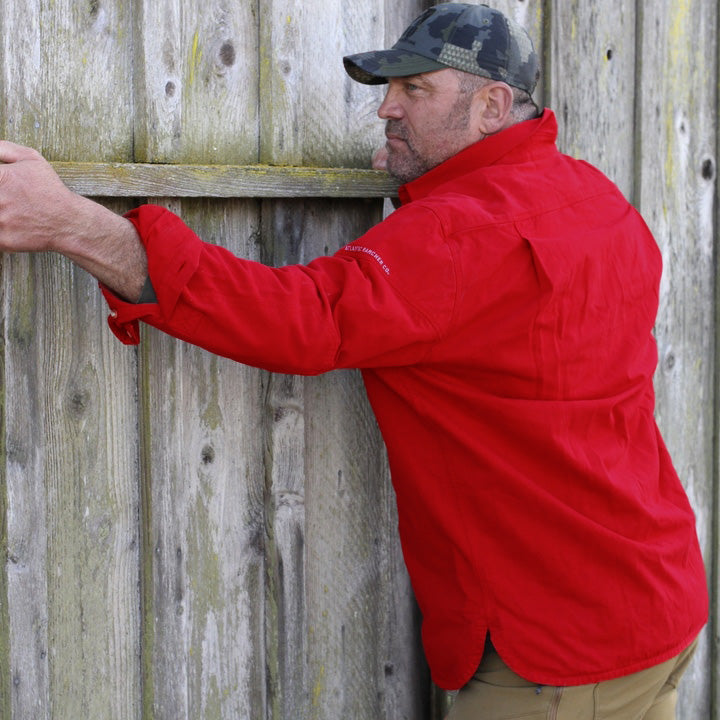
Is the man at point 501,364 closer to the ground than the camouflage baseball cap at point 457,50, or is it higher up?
closer to the ground

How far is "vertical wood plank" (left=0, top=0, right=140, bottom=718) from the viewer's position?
1.86 metres

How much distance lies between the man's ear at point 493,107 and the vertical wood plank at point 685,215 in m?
0.85

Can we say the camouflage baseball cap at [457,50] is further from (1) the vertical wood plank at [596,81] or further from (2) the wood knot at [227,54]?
(1) the vertical wood plank at [596,81]

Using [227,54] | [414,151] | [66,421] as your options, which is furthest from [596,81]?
[66,421]

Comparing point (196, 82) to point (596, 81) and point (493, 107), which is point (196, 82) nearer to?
point (493, 107)

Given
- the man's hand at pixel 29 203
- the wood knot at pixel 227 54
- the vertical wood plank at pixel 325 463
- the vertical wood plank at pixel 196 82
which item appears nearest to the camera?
the man's hand at pixel 29 203

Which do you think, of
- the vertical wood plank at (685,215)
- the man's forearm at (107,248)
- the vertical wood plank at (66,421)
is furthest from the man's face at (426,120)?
the vertical wood plank at (685,215)

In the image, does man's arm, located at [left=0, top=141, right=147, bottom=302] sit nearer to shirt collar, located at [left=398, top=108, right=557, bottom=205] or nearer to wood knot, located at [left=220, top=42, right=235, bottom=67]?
wood knot, located at [left=220, top=42, right=235, bottom=67]

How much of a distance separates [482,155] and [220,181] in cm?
51

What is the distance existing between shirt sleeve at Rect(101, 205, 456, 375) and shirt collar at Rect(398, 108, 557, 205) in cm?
24

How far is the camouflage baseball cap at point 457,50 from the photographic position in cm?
210

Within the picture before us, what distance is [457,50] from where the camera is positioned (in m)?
2.11

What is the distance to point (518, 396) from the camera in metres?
2.01

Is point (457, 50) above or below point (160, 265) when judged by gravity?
above
